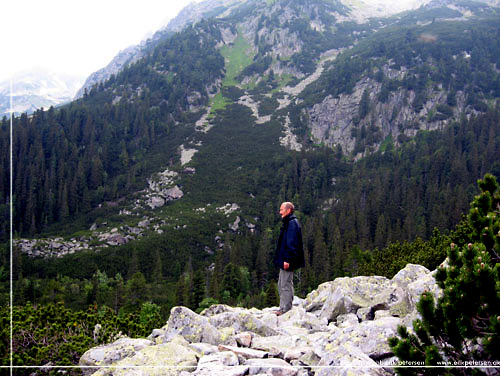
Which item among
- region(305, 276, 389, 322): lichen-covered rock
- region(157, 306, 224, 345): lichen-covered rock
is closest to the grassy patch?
Result: region(305, 276, 389, 322): lichen-covered rock

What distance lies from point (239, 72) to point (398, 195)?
124381 millimetres

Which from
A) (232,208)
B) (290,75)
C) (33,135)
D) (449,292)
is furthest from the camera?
(290,75)

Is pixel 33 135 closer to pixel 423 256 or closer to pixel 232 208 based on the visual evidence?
pixel 232 208

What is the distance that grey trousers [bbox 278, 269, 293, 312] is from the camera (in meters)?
10.4

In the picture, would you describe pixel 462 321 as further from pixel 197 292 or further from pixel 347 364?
pixel 197 292

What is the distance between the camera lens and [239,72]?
182375 millimetres

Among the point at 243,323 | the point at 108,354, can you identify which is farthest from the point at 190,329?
the point at 108,354

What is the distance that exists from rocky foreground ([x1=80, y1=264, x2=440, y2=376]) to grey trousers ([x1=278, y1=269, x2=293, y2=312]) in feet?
1.32

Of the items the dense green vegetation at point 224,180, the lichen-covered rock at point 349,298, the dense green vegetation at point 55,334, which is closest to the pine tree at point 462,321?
the lichen-covered rock at point 349,298

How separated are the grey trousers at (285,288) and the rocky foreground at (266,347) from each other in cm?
40

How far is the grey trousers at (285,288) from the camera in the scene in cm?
1042

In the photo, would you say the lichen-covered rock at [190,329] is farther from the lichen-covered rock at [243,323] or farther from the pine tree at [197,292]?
the pine tree at [197,292]

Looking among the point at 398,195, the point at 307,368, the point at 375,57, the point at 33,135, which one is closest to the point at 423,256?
the point at 307,368

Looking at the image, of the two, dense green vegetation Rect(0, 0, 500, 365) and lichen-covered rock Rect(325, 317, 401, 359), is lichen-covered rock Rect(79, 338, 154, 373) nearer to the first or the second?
dense green vegetation Rect(0, 0, 500, 365)
